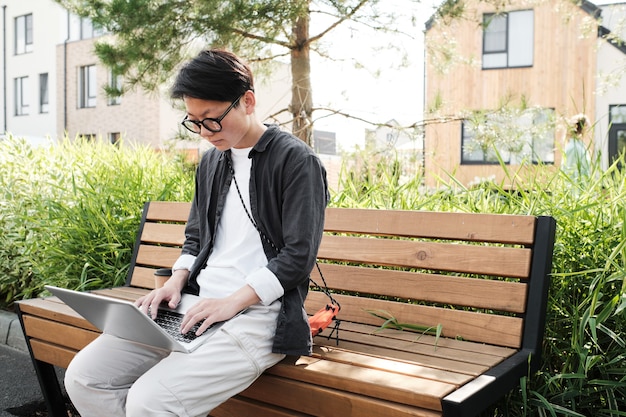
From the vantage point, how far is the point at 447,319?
2.39 m

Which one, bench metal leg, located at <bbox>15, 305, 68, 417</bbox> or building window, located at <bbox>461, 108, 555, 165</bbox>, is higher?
building window, located at <bbox>461, 108, 555, 165</bbox>

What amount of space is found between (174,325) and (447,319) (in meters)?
0.97

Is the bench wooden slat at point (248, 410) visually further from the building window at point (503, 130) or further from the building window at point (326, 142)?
the building window at point (326, 142)

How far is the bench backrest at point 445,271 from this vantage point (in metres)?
2.24

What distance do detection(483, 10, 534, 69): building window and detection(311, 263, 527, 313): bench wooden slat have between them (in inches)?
652

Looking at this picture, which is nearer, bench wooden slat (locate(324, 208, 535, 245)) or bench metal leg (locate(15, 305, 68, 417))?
bench wooden slat (locate(324, 208, 535, 245))

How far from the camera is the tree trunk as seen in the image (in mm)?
6406

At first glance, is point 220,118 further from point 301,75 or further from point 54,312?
point 301,75

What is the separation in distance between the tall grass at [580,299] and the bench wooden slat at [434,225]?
20 centimetres

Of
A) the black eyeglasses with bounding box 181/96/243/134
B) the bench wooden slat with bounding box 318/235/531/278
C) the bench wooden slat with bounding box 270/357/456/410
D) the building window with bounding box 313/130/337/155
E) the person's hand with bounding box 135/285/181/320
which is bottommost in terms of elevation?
the bench wooden slat with bounding box 270/357/456/410

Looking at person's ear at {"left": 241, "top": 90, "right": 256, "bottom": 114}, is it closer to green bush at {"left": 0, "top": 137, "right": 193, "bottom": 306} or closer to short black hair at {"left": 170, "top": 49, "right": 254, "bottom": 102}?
short black hair at {"left": 170, "top": 49, "right": 254, "bottom": 102}

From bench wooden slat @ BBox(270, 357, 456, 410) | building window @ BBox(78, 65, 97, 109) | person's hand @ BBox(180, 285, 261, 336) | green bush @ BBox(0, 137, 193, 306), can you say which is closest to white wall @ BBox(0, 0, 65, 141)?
building window @ BBox(78, 65, 97, 109)

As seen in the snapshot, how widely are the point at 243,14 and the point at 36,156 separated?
206 centimetres

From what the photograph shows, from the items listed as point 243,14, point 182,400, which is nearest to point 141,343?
point 182,400
